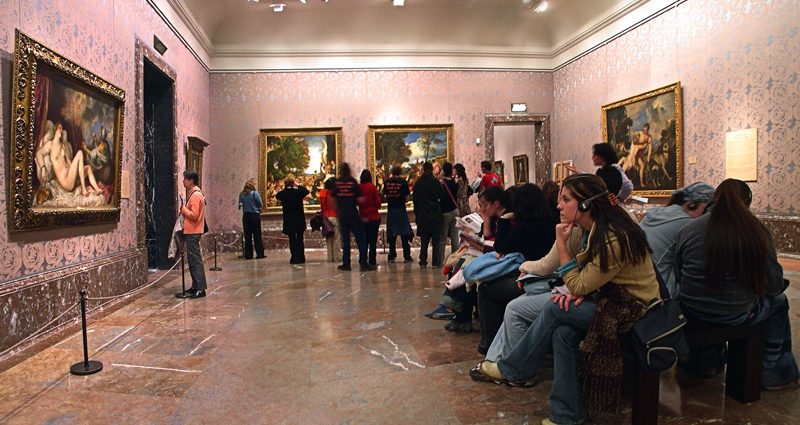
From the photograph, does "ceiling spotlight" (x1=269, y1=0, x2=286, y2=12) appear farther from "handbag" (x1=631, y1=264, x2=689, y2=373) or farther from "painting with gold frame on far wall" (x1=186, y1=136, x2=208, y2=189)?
"handbag" (x1=631, y1=264, x2=689, y2=373)

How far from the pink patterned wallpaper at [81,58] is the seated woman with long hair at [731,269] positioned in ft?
18.0

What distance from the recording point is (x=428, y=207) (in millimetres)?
8852

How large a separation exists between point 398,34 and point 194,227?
868 centimetres

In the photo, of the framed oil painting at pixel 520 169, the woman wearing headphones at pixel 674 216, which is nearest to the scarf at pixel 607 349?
the woman wearing headphones at pixel 674 216

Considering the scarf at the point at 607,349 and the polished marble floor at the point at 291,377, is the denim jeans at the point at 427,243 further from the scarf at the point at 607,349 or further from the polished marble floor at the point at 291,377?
the scarf at the point at 607,349

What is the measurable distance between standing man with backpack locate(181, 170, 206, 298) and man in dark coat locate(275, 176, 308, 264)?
11.1 feet

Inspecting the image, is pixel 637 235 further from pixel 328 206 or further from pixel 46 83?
pixel 328 206

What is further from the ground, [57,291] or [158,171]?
[158,171]

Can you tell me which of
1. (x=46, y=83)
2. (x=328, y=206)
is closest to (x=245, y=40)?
(x=328, y=206)

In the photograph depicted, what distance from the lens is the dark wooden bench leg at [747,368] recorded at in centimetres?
295

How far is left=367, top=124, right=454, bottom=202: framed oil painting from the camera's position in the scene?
13180 mm

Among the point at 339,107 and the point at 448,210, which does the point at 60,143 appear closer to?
the point at 448,210

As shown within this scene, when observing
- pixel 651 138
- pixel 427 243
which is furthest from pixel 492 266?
pixel 651 138

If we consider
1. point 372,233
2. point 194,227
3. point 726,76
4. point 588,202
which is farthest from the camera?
point 372,233
